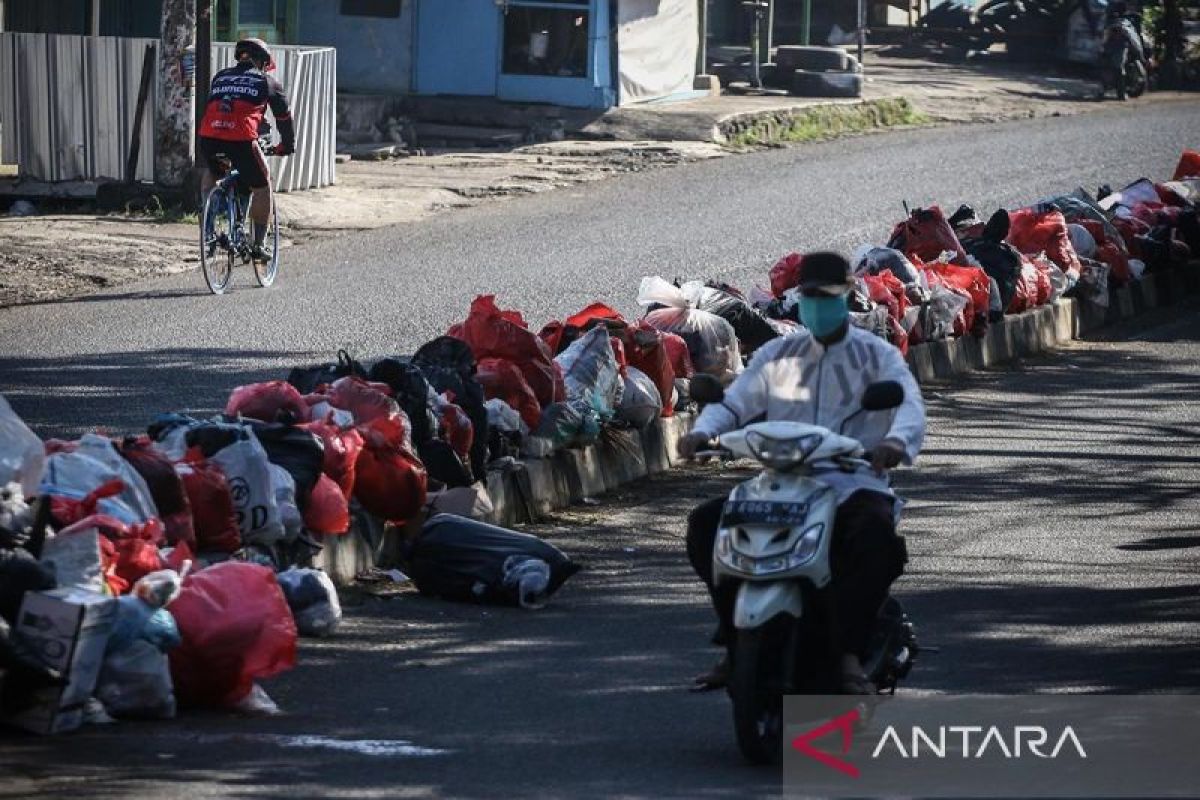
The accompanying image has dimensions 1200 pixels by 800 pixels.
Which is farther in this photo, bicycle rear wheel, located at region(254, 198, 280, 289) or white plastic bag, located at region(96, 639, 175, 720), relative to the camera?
bicycle rear wheel, located at region(254, 198, 280, 289)

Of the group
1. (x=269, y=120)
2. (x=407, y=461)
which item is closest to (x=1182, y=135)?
(x=269, y=120)

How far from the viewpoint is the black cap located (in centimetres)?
719

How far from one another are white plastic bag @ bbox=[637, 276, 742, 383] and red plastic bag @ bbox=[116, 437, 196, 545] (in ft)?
17.0

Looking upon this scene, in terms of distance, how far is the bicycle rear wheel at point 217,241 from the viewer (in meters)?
16.5

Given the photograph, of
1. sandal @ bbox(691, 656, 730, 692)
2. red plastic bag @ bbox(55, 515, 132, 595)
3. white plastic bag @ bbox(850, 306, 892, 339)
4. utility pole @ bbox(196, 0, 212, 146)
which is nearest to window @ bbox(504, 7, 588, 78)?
utility pole @ bbox(196, 0, 212, 146)

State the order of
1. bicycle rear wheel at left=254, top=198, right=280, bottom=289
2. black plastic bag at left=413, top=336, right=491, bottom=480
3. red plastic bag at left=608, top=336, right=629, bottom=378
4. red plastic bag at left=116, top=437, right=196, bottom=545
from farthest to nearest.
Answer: bicycle rear wheel at left=254, top=198, right=280, bottom=289
red plastic bag at left=608, top=336, right=629, bottom=378
black plastic bag at left=413, top=336, right=491, bottom=480
red plastic bag at left=116, top=437, right=196, bottom=545

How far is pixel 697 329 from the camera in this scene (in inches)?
506

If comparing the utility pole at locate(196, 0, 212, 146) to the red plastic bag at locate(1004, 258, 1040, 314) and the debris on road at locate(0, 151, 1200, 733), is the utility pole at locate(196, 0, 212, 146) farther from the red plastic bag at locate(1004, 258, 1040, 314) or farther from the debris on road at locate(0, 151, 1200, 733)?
the red plastic bag at locate(1004, 258, 1040, 314)

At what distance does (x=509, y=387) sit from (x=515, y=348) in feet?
1.05

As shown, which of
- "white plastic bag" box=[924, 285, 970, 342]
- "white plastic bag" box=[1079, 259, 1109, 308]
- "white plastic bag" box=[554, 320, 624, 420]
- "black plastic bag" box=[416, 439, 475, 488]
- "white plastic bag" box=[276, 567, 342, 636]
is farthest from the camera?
"white plastic bag" box=[1079, 259, 1109, 308]

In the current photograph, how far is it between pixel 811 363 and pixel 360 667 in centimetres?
213

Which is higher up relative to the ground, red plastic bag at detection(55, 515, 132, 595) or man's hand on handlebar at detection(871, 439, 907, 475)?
man's hand on handlebar at detection(871, 439, 907, 475)

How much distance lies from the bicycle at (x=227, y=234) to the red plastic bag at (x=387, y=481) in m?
7.24

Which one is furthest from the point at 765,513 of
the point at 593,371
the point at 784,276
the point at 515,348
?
the point at 784,276
